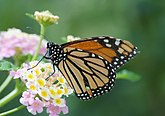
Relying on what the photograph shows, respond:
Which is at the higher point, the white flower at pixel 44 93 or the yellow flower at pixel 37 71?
the yellow flower at pixel 37 71

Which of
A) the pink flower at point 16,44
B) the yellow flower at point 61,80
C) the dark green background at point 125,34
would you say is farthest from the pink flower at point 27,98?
the dark green background at point 125,34

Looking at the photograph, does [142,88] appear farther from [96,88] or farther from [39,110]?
[39,110]

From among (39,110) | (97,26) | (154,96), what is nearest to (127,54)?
(39,110)

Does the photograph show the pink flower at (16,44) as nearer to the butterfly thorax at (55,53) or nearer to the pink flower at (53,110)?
the butterfly thorax at (55,53)

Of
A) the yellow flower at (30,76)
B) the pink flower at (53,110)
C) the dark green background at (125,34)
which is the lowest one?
the pink flower at (53,110)

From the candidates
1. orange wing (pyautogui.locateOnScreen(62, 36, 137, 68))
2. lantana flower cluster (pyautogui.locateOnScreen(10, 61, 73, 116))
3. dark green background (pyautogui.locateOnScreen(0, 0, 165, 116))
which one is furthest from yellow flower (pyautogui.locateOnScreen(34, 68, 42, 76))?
dark green background (pyautogui.locateOnScreen(0, 0, 165, 116))

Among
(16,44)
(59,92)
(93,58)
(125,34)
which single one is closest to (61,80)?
(59,92)

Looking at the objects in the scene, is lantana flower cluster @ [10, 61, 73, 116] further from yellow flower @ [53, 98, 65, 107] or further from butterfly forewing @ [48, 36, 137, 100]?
butterfly forewing @ [48, 36, 137, 100]

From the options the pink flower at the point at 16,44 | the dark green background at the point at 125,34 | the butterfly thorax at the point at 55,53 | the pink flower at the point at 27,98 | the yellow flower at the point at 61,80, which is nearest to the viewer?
the pink flower at the point at 27,98
